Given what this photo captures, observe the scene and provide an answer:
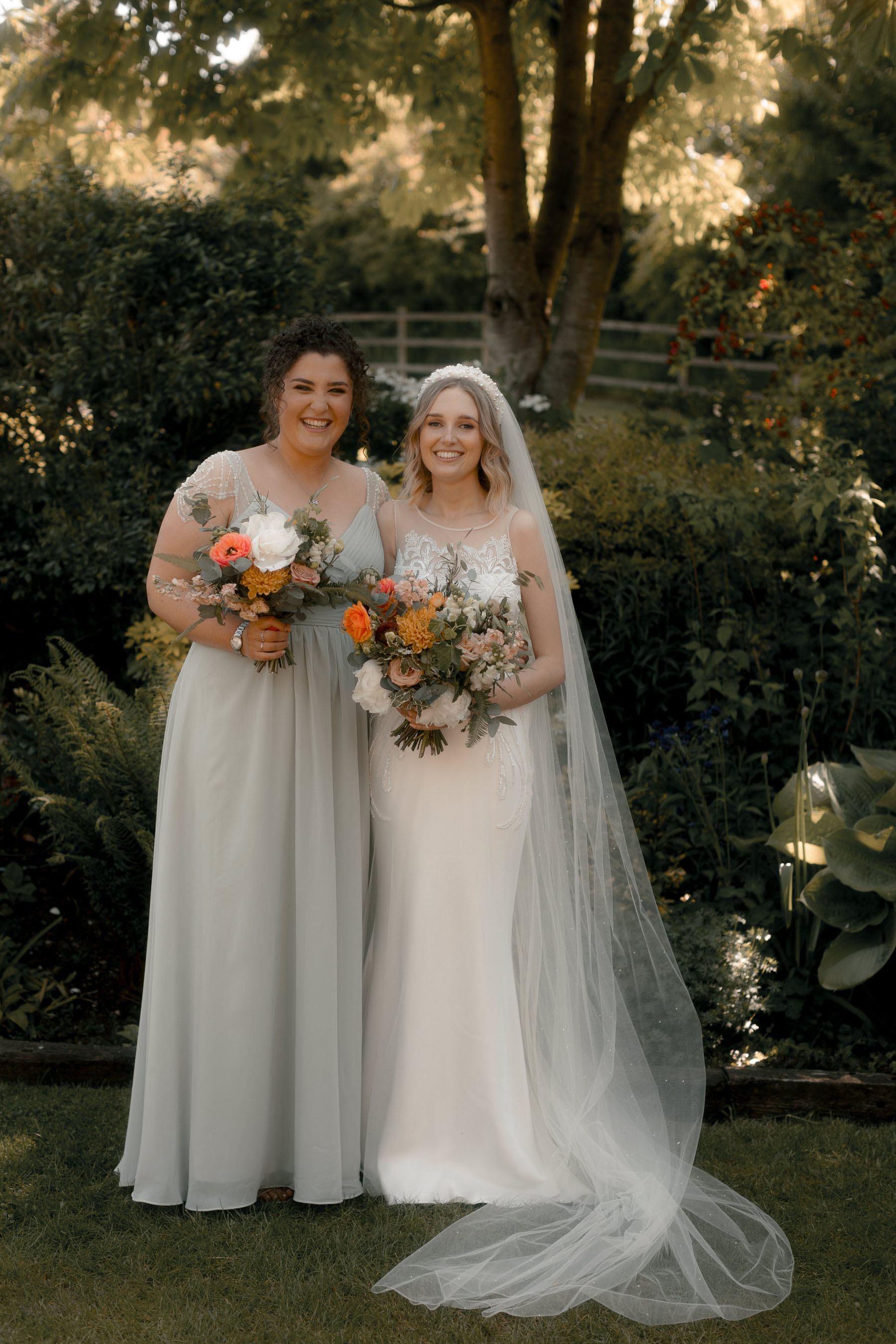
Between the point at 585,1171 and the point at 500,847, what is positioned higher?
the point at 500,847

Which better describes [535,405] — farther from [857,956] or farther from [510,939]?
[510,939]

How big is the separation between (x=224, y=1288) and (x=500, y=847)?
137 centimetres

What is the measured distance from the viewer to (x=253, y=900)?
325 cm

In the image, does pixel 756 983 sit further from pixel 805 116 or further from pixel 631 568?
pixel 805 116

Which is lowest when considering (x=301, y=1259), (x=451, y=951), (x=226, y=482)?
(x=301, y=1259)

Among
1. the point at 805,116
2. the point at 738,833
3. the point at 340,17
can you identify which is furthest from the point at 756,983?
the point at 805,116

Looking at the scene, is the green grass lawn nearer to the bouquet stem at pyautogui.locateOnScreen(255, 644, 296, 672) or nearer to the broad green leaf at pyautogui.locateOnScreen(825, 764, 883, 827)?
the broad green leaf at pyautogui.locateOnScreen(825, 764, 883, 827)

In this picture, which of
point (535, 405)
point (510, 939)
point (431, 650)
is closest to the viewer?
point (431, 650)

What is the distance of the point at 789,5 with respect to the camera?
9250 mm

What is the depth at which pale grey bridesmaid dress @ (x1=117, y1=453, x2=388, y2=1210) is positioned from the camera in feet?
10.6

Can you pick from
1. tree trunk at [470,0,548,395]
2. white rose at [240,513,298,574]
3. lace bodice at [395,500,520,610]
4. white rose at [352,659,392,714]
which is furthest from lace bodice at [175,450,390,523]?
tree trunk at [470,0,548,395]

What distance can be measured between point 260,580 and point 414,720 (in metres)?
0.59

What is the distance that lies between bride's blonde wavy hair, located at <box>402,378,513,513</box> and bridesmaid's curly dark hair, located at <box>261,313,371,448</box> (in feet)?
0.54

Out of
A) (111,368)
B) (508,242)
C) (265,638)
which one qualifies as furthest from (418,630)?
(508,242)
